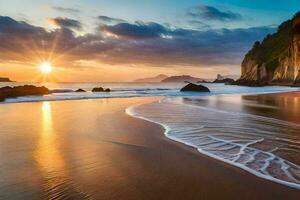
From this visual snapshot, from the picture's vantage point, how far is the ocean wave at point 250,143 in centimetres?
473

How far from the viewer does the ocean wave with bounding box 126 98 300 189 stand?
15.5 feet

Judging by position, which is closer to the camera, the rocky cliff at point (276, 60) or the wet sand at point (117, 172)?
the wet sand at point (117, 172)

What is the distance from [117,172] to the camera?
4711mm

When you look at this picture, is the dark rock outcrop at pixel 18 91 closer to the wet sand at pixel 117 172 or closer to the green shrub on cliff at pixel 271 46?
the wet sand at pixel 117 172

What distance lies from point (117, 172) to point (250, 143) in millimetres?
3533

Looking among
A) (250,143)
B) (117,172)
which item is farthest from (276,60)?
(117,172)

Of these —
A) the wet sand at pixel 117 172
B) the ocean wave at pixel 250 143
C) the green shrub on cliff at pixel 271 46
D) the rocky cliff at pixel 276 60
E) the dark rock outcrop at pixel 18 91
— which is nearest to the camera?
the wet sand at pixel 117 172

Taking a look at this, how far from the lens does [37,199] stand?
3621 millimetres

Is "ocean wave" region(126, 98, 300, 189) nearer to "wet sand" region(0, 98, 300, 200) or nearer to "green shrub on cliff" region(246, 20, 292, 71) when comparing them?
"wet sand" region(0, 98, 300, 200)

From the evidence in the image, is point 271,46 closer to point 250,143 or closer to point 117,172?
point 250,143

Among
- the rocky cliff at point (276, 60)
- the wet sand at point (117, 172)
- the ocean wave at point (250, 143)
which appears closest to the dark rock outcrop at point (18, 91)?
the wet sand at point (117, 172)

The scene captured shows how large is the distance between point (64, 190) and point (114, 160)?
62.6 inches

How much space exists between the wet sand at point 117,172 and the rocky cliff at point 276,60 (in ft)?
246

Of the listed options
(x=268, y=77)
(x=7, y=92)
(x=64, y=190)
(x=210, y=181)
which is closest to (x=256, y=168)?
(x=210, y=181)
